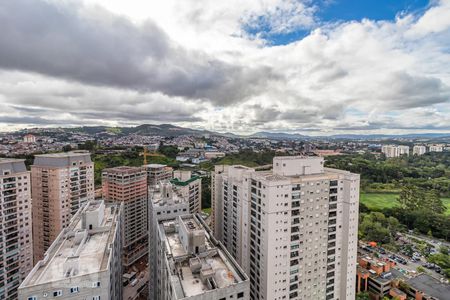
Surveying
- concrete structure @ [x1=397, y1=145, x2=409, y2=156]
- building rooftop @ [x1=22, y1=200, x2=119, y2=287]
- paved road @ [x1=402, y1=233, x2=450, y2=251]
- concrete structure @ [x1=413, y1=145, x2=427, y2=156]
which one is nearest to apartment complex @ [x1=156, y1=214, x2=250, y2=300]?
building rooftop @ [x1=22, y1=200, x2=119, y2=287]

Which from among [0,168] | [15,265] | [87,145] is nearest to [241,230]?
[15,265]

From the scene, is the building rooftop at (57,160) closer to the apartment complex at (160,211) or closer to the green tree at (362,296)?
the apartment complex at (160,211)

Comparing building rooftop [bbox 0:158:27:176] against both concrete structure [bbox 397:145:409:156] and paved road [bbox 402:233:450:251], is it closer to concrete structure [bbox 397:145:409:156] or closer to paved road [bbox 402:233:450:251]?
paved road [bbox 402:233:450:251]

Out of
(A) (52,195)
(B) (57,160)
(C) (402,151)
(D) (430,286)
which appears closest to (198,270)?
(A) (52,195)

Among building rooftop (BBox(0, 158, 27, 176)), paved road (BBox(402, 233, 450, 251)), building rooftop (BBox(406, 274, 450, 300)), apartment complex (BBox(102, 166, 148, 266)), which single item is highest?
building rooftop (BBox(0, 158, 27, 176))

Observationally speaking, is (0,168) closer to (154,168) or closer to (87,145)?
(154,168)
